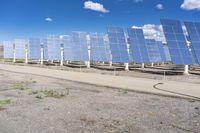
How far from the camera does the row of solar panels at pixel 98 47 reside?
31.2 meters

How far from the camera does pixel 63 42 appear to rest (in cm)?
4597

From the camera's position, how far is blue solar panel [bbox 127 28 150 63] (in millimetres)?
30522

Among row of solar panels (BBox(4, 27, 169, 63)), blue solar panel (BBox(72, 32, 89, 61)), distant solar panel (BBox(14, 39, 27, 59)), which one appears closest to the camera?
row of solar panels (BBox(4, 27, 169, 63))

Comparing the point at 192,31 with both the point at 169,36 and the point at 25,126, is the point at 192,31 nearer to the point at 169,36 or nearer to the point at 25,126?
the point at 169,36

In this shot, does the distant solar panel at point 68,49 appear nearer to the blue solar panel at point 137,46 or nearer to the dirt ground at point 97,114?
the blue solar panel at point 137,46

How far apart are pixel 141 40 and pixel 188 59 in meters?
10.2

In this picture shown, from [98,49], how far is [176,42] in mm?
16356

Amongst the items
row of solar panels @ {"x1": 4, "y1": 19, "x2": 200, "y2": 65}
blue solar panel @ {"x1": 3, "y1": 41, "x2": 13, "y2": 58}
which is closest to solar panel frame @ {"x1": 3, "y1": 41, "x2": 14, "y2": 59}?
blue solar panel @ {"x1": 3, "y1": 41, "x2": 13, "y2": 58}

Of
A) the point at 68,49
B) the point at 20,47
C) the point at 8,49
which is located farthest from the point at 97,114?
the point at 8,49

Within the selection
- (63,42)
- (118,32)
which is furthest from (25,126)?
(63,42)

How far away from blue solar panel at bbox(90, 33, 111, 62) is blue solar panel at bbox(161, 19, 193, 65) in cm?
1492

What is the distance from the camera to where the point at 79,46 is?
41312 millimetres

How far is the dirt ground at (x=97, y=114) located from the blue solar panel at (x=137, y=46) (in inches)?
732

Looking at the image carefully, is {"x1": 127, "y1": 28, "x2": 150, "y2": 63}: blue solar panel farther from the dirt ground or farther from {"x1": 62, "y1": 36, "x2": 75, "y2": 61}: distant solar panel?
the dirt ground
